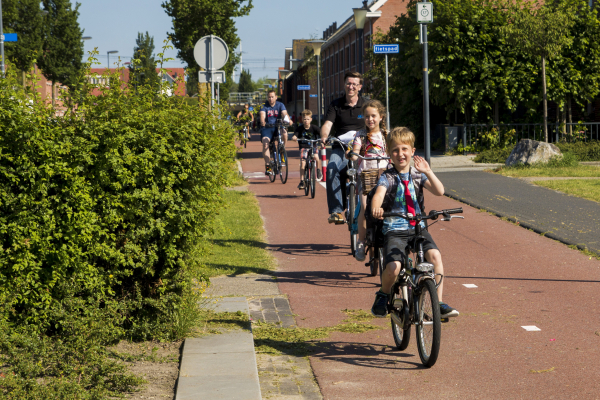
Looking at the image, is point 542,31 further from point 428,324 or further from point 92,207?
point 92,207

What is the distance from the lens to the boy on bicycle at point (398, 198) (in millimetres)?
4676

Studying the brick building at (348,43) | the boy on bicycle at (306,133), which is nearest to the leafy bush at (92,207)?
the boy on bicycle at (306,133)

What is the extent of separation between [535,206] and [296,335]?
24.7ft

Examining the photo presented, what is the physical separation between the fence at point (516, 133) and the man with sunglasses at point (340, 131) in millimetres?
16885

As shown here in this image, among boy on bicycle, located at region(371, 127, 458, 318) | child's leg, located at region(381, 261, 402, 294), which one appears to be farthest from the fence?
child's leg, located at region(381, 261, 402, 294)

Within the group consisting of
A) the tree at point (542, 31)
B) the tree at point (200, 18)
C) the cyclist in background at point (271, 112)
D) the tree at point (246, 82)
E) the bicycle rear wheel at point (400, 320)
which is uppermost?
the tree at point (246, 82)

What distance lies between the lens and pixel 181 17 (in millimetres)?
30062

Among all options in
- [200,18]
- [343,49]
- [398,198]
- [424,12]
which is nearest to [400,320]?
[398,198]

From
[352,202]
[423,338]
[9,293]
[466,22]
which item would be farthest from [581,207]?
[466,22]

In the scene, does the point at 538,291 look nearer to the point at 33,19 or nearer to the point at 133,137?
the point at 133,137

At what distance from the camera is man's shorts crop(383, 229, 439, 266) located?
4598 mm

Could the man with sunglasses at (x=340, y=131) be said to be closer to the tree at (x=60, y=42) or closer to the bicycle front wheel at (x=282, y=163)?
the bicycle front wheel at (x=282, y=163)

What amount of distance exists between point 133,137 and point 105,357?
4.53ft

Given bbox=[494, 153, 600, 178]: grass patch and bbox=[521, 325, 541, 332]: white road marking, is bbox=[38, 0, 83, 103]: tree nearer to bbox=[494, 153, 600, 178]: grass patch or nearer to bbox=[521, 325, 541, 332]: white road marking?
bbox=[494, 153, 600, 178]: grass patch
